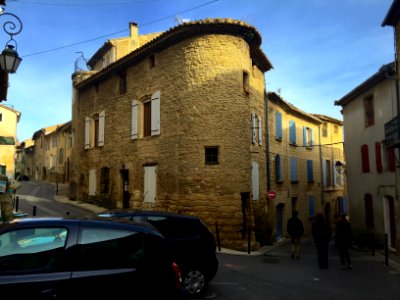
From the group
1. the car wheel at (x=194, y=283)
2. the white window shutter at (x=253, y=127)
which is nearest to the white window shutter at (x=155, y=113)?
the white window shutter at (x=253, y=127)

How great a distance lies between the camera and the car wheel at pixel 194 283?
6.72 meters

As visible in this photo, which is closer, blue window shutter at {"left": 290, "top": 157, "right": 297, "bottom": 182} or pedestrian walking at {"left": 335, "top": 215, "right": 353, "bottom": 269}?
pedestrian walking at {"left": 335, "top": 215, "right": 353, "bottom": 269}

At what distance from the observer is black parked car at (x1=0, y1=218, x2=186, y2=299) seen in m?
3.51

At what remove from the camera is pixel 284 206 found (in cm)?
2175

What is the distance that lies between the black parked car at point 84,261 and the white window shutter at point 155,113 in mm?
12568

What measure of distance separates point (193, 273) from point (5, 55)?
6.09 metres

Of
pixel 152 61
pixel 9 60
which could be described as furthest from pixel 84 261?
pixel 152 61

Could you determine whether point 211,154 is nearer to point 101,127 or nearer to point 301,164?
point 101,127

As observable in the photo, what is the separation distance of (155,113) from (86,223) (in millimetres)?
12985

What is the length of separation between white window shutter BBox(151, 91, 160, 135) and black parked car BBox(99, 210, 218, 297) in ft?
31.3

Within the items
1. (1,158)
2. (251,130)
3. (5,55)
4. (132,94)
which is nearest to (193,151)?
(251,130)

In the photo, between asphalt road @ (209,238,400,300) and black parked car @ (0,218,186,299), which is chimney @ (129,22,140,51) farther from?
black parked car @ (0,218,186,299)

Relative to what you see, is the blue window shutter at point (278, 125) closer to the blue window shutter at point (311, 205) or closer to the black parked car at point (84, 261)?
the blue window shutter at point (311, 205)

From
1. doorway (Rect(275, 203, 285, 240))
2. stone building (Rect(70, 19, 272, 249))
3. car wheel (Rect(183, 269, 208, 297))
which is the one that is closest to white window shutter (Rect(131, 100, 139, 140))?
stone building (Rect(70, 19, 272, 249))
